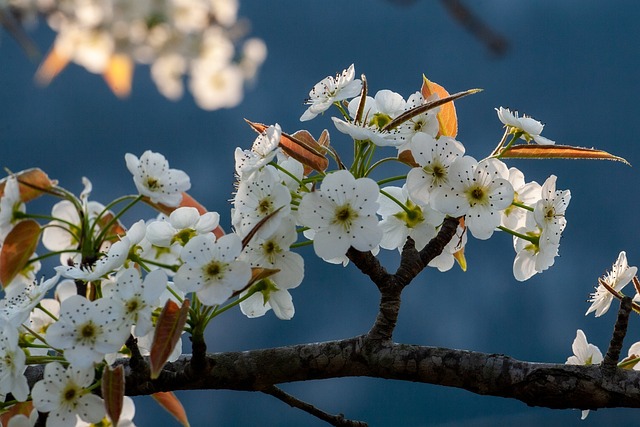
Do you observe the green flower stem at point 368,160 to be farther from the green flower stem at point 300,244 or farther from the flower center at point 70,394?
the flower center at point 70,394

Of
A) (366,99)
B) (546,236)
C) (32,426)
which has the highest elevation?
(366,99)

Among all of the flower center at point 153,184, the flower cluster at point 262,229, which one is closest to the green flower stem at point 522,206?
the flower cluster at point 262,229

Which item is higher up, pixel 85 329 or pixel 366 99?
pixel 366 99

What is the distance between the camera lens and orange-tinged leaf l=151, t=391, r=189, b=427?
1.04m

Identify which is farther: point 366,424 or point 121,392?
point 366,424

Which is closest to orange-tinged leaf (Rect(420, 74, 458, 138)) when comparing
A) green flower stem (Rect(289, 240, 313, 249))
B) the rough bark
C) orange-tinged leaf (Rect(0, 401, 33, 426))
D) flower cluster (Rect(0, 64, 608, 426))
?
flower cluster (Rect(0, 64, 608, 426))

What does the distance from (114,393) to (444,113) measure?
1.67 ft

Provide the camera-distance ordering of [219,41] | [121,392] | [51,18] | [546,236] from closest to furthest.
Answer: [121,392] → [546,236] → [51,18] → [219,41]

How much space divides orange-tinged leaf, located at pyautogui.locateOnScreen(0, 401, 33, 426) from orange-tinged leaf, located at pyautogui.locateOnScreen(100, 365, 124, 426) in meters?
0.25

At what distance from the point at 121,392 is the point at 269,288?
0.20 m

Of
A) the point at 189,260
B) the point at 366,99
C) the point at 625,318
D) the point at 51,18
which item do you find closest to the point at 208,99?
the point at 51,18

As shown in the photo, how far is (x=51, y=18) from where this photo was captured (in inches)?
53.3

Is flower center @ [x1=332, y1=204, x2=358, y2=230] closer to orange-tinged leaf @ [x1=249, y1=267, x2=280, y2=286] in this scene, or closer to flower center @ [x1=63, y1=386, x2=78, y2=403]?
orange-tinged leaf @ [x1=249, y1=267, x2=280, y2=286]

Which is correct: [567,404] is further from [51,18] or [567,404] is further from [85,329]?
[51,18]
